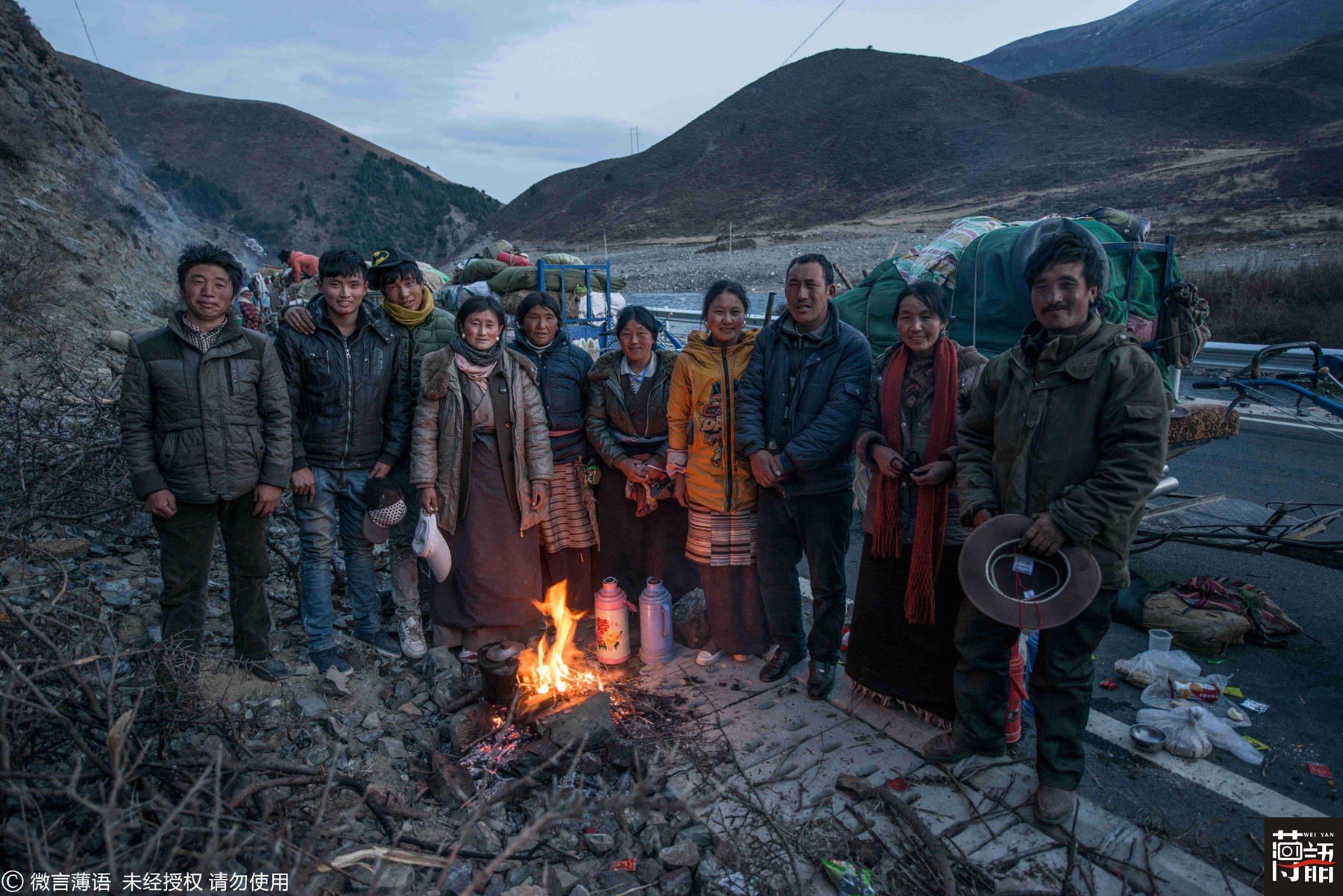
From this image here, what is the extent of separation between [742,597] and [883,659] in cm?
81

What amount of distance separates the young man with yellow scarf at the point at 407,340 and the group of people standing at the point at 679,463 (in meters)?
0.02

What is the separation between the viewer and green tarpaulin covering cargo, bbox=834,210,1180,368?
493cm

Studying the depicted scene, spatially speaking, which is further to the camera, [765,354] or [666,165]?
[666,165]

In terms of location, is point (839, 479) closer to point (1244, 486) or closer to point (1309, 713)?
point (1309, 713)

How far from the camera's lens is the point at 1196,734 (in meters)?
2.99

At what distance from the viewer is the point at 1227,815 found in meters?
2.66

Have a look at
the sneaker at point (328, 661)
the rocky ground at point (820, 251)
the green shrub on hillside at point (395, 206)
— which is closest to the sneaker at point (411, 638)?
the sneaker at point (328, 661)

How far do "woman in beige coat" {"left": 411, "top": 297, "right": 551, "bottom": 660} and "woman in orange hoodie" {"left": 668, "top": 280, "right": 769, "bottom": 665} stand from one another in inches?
31.0

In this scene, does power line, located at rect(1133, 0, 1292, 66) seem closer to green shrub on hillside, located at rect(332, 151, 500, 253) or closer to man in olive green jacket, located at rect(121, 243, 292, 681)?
green shrub on hillside, located at rect(332, 151, 500, 253)

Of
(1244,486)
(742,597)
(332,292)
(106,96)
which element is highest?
(106,96)

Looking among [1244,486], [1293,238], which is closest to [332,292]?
[1244,486]

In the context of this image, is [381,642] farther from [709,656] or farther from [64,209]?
[64,209]

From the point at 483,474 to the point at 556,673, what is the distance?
1.11 m

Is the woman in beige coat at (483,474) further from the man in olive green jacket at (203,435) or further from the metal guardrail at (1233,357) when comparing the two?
the metal guardrail at (1233,357)
